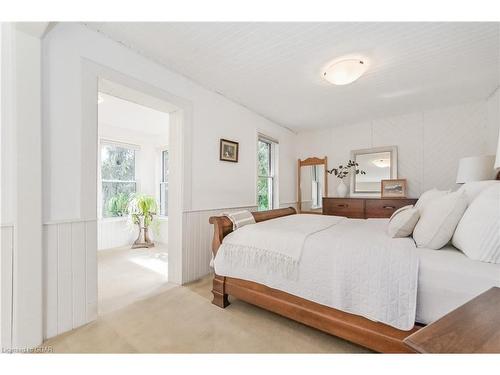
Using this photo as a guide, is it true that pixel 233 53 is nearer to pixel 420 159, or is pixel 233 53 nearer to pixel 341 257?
pixel 341 257

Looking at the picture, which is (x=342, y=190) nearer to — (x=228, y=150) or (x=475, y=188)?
(x=228, y=150)

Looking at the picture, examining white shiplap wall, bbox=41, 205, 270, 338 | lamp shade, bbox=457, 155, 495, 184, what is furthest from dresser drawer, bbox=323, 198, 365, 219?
white shiplap wall, bbox=41, 205, 270, 338

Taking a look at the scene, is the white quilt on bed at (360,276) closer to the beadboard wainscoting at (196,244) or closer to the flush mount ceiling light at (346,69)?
the beadboard wainscoting at (196,244)

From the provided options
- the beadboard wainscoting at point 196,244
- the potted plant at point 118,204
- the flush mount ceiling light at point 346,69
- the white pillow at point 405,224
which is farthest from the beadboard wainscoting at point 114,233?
the white pillow at point 405,224

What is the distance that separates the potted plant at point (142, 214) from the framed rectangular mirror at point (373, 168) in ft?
12.7

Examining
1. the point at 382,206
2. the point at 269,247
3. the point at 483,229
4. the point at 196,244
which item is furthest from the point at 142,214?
the point at 483,229

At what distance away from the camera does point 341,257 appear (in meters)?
1.41

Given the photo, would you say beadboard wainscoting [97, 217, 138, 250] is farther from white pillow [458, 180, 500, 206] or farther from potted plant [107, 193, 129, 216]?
white pillow [458, 180, 500, 206]

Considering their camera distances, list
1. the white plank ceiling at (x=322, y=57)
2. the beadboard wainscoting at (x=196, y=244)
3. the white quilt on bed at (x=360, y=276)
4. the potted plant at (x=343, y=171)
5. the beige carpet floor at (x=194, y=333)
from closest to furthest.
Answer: the white quilt on bed at (x=360, y=276)
the beige carpet floor at (x=194, y=333)
the white plank ceiling at (x=322, y=57)
the beadboard wainscoting at (x=196, y=244)
the potted plant at (x=343, y=171)

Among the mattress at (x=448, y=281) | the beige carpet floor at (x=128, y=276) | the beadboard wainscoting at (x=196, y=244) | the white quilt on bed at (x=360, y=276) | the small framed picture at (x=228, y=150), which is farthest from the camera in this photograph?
the small framed picture at (x=228, y=150)

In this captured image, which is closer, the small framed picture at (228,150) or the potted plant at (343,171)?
the small framed picture at (228,150)

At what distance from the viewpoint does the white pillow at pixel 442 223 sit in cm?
133
